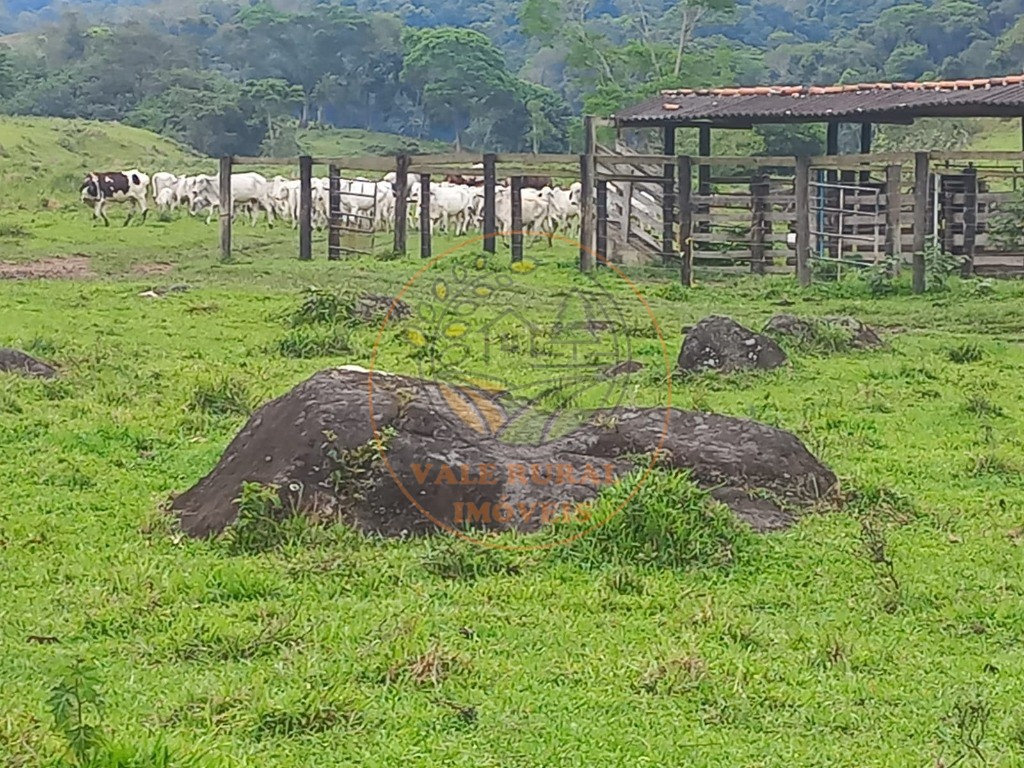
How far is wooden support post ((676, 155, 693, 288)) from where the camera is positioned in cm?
1825

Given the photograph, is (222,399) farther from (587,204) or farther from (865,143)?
(865,143)

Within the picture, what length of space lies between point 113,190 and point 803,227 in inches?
538

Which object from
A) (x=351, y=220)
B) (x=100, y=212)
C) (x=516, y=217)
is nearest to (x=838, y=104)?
(x=516, y=217)

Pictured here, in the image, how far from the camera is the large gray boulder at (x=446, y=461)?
22.3 feet

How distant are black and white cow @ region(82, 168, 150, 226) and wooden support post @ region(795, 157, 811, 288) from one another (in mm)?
12547

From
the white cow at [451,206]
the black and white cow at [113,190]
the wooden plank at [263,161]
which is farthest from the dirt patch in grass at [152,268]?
the white cow at [451,206]

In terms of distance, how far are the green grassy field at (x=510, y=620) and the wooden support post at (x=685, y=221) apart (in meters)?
7.80

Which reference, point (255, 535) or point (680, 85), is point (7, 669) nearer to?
point (255, 535)

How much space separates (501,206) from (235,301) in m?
10.5

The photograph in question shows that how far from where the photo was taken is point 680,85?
42.6 meters

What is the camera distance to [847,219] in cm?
2073

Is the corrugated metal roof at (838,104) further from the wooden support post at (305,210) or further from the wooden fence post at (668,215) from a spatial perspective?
the wooden support post at (305,210)

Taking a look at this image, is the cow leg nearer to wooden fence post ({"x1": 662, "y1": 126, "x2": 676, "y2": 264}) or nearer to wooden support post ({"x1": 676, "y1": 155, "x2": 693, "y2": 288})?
wooden fence post ({"x1": 662, "y1": 126, "x2": 676, "y2": 264})

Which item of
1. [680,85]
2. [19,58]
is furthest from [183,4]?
[680,85]
